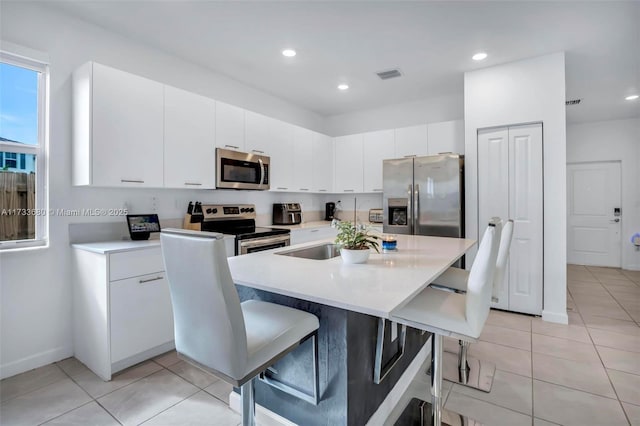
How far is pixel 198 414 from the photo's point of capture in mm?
1871

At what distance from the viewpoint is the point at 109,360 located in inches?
87.0

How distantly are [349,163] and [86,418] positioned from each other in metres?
4.20

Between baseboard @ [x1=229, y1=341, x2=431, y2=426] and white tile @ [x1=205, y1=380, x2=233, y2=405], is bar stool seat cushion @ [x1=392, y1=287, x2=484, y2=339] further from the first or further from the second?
white tile @ [x1=205, y1=380, x2=233, y2=405]

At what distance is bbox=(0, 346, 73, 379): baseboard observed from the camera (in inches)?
Result: 88.9

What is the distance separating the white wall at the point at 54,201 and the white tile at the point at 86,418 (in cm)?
84

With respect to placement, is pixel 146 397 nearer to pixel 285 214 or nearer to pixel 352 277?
pixel 352 277

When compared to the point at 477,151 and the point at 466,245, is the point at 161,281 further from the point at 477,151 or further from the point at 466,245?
the point at 477,151

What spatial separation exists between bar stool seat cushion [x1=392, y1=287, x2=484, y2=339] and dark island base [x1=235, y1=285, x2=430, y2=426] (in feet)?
0.70

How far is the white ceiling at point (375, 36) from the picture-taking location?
8.07 ft

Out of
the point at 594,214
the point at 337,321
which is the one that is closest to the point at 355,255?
the point at 337,321

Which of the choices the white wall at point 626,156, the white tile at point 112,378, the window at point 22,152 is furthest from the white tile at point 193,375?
the white wall at point 626,156

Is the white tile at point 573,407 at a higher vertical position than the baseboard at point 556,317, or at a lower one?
lower

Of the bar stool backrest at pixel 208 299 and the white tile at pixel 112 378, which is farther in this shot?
the white tile at pixel 112 378

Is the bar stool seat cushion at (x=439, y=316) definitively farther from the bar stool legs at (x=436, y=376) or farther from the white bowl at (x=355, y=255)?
the white bowl at (x=355, y=255)
